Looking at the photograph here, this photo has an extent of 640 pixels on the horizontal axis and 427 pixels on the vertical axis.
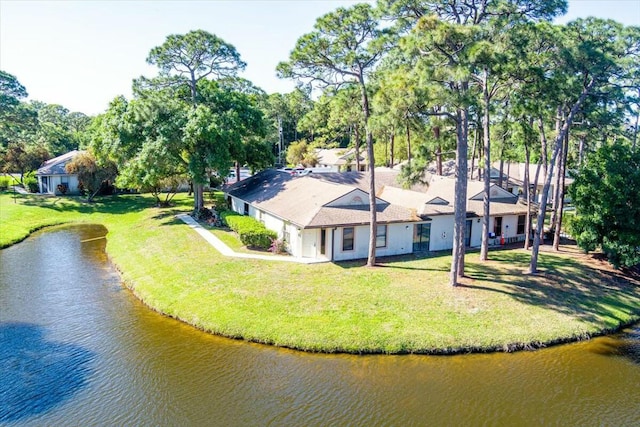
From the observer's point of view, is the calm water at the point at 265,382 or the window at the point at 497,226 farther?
the window at the point at 497,226

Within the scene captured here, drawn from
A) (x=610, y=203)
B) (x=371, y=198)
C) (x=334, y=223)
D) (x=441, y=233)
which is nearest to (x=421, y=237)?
(x=441, y=233)

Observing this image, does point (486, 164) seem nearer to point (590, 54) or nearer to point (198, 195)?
point (590, 54)

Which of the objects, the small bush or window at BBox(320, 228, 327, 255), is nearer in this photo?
window at BBox(320, 228, 327, 255)

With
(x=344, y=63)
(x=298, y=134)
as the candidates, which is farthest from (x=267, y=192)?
(x=298, y=134)

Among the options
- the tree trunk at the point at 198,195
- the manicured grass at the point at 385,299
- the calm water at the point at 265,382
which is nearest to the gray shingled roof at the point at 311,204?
the manicured grass at the point at 385,299

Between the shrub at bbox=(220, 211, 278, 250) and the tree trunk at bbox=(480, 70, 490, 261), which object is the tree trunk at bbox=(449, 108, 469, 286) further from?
the shrub at bbox=(220, 211, 278, 250)

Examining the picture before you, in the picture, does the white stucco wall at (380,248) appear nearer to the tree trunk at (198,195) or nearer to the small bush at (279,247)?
the small bush at (279,247)

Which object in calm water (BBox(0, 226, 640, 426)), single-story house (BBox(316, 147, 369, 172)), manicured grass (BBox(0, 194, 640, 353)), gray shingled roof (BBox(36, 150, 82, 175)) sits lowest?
calm water (BBox(0, 226, 640, 426))

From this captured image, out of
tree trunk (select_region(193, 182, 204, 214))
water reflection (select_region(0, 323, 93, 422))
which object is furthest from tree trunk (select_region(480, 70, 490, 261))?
tree trunk (select_region(193, 182, 204, 214))
